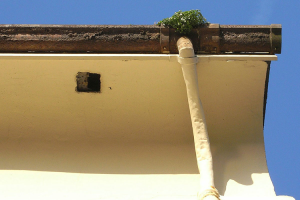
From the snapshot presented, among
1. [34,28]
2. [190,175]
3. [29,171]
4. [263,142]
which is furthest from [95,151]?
[263,142]

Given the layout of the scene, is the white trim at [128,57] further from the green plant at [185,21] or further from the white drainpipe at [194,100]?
the green plant at [185,21]

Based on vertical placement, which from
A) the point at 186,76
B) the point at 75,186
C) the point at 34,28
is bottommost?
the point at 75,186

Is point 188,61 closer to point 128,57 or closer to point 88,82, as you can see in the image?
point 128,57

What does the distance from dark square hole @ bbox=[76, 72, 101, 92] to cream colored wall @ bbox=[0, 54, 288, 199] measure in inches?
2.3

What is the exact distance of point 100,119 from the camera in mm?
5145

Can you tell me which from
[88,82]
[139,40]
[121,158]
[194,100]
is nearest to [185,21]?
[139,40]

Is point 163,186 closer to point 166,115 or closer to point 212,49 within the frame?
point 166,115

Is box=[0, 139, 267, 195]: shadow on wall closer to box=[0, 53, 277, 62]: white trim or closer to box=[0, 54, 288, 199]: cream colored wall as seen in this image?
box=[0, 54, 288, 199]: cream colored wall

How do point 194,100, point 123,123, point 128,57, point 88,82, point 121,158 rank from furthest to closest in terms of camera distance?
point 123,123, point 88,82, point 121,158, point 128,57, point 194,100

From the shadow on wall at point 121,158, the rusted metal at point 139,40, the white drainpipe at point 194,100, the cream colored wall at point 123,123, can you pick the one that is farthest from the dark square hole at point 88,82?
the white drainpipe at point 194,100

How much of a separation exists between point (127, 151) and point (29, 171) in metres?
1.04

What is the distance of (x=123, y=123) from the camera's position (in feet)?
16.9

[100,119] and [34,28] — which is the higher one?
[34,28]

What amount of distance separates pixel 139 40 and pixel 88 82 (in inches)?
28.9
